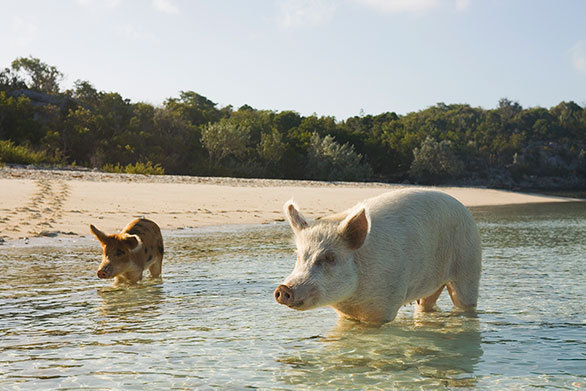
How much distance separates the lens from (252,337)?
18.9ft

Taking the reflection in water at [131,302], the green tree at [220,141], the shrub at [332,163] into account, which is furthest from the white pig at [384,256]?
the shrub at [332,163]

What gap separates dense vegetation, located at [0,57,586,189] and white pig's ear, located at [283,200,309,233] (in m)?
26.9

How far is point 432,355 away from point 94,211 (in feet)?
44.1

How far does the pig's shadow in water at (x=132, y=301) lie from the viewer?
6684 millimetres

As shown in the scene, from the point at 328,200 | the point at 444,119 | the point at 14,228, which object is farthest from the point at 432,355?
the point at 444,119

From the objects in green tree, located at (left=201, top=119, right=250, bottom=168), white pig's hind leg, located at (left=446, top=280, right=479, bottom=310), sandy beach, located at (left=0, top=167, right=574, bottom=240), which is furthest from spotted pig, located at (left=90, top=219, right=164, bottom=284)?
green tree, located at (left=201, top=119, right=250, bottom=168)

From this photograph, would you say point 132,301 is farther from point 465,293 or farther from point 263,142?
point 263,142

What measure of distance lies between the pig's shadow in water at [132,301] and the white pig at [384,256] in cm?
243

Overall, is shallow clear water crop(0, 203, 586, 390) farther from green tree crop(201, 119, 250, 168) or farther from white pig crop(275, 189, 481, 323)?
green tree crop(201, 119, 250, 168)

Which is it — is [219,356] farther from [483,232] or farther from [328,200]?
[328,200]

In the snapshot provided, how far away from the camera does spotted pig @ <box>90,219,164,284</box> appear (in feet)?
26.7

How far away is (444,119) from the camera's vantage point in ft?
322

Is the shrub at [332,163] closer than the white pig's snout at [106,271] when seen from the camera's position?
No

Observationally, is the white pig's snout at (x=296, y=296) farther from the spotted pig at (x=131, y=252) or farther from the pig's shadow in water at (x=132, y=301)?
the spotted pig at (x=131, y=252)
